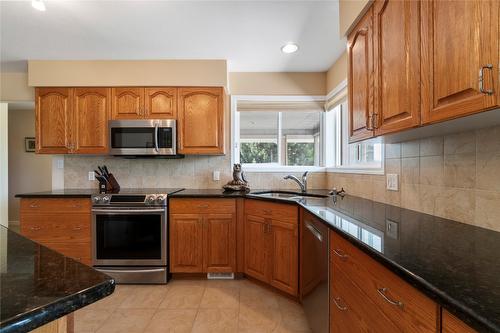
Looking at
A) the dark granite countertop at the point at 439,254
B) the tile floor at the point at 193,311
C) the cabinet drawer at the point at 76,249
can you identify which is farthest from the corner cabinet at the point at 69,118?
the dark granite countertop at the point at 439,254

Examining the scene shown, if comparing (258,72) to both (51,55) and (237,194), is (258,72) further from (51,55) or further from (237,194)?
(51,55)

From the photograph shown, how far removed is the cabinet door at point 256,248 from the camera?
235cm

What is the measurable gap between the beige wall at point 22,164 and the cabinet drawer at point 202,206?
3760 millimetres

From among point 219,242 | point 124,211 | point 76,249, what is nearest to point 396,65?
point 219,242

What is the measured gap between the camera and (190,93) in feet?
9.29

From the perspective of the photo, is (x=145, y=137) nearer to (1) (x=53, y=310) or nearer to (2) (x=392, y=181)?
(2) (x=392, y=181)

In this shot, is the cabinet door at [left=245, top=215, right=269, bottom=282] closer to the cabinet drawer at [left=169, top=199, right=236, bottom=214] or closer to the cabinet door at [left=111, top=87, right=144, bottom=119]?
the cabinet drawer at [left=169, top=199, right=236, bottom=214]

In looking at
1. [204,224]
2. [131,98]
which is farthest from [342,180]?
[131,98]

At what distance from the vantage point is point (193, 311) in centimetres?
203

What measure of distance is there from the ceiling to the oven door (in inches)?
64.5

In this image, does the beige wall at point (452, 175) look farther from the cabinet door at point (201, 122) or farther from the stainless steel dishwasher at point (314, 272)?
the cabinet door at point (201, 122)

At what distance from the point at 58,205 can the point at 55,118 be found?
1003 millimetres

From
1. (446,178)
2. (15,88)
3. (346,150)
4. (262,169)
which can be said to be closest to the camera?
(446,178)

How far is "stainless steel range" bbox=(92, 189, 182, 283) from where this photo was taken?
98.7 inches
